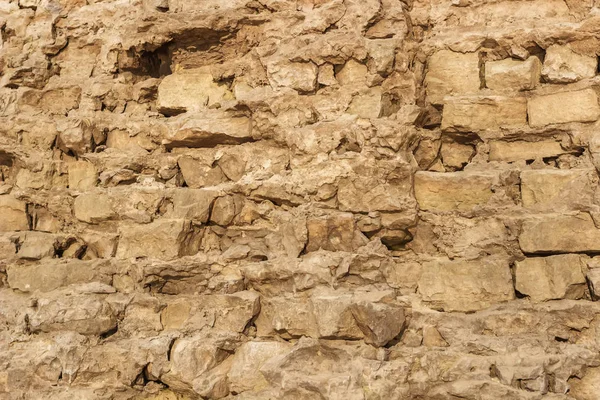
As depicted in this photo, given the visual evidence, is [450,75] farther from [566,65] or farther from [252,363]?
[252,363]

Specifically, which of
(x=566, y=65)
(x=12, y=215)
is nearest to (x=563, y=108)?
(x=566, y=65)

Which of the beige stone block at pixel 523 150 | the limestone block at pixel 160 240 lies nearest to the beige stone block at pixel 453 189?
the beige stone block at pixel 523 150

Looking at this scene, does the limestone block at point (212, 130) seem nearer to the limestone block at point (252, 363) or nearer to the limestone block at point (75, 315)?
the limestone block at point (75, 315)

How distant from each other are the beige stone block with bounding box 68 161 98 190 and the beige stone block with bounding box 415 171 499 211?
5.40ft

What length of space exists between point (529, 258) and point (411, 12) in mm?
1339

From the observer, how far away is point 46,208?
3207 mm

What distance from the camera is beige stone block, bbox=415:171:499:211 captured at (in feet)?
9.02

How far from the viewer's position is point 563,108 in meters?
2.75

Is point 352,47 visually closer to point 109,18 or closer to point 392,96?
point 392,96

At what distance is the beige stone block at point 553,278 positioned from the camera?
8.24ft

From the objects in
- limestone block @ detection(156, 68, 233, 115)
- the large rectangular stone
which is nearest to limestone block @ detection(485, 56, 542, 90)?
the large rectangular stone

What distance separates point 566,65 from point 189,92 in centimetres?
183

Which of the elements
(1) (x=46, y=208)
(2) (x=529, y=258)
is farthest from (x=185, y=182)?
(2) (x=529, y=258)

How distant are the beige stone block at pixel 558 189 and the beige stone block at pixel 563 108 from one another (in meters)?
0.25
